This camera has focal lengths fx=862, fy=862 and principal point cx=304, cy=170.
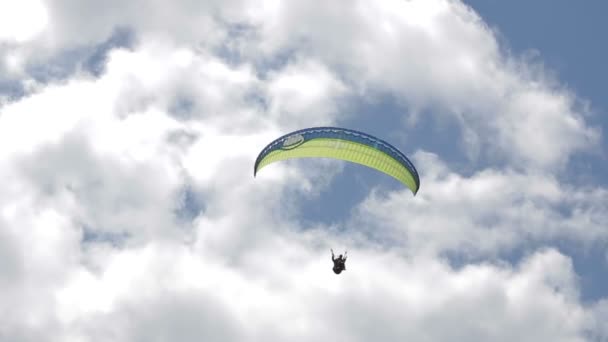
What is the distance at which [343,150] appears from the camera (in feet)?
214

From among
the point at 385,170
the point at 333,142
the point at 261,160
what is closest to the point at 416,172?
the point at 385,170

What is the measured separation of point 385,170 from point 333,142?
4.75 metres

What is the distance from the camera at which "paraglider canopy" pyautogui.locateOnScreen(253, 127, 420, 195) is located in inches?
2501

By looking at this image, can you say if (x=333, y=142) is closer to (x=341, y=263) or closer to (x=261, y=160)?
(x=261, y=160)

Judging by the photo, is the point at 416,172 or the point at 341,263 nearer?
the point at 416,172

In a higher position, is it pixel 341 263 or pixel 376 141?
pixel 376 141

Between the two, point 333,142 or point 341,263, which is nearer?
point 333,142

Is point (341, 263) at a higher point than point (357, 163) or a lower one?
lower

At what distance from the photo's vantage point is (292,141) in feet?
209

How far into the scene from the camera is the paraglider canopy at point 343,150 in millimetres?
63531

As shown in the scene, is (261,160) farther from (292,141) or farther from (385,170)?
(385,170)

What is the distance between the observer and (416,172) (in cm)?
6506

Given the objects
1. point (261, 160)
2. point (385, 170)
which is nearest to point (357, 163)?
point (385, 170)

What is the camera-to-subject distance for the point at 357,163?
66.2 metres
